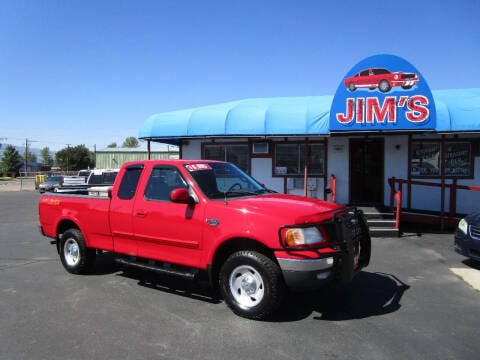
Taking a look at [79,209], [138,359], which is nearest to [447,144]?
[79,209]

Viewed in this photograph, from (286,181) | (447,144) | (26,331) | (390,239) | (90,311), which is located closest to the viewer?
(26,331)

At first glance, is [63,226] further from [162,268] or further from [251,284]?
[251,284]

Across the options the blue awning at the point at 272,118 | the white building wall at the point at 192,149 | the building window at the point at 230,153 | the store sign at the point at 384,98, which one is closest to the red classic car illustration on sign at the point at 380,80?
the store sign at the point at 384,98

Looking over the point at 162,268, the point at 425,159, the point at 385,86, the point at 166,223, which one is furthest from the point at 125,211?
the point at 425,159

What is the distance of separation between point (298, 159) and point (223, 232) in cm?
915

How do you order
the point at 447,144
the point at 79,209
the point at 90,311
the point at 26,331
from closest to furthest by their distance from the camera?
the point at 26,331 → the point at 90,311 → the point at 79,209 → the point at 447,144

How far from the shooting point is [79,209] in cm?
649

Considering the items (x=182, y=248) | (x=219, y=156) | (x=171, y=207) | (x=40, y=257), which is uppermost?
(x=219, y=156)

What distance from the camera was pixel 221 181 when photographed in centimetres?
554

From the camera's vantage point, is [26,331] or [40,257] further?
[40,257]

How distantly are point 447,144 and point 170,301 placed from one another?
1063 centimetres

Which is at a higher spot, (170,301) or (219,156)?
(219,156)

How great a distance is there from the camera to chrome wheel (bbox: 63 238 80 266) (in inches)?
262

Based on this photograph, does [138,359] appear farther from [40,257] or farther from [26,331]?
[40,257]
